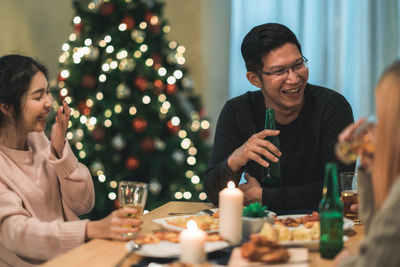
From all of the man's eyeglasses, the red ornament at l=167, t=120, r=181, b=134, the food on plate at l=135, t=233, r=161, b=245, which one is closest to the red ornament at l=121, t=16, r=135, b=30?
the red ornament at l=167, t=120, r=181, b=134

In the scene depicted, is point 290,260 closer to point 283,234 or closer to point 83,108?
point 283,234

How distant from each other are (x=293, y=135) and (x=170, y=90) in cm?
148

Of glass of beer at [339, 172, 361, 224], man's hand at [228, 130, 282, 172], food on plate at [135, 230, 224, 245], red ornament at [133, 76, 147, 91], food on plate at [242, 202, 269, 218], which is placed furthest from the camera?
red ornament at [133, 76, 147, 91]

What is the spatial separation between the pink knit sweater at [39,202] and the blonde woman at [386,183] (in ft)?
2.84

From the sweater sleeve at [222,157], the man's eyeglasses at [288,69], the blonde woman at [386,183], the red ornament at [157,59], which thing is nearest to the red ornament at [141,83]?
the red ornament at [157,59]

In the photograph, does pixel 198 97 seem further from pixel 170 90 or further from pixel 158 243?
pixel 158 243

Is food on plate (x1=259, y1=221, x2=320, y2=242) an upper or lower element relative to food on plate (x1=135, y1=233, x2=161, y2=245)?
upper

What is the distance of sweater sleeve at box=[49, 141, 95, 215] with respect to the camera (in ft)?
6.20

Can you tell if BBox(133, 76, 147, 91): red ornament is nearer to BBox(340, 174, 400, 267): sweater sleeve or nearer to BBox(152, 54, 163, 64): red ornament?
BBox(152, 54, 163, 64): red ornament

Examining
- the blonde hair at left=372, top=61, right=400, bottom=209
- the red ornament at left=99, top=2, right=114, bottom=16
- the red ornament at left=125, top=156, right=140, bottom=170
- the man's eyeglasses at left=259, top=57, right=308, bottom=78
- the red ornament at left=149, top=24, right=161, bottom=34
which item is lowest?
the red ornament at left=125, top=156, right=140, bottom=170

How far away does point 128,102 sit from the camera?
3.56 metres

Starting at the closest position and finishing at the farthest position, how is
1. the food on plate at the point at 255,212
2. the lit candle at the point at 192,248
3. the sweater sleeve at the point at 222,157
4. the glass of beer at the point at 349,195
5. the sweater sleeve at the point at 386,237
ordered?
the sweater sleeve at the point at 386,237 → the lit candle at the point at 192,248 → the food on plate at the point at 255,212 → the glass of beer at the point at 349,195 → the sweater sleeve at the point at 222,157

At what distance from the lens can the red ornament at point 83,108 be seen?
354 centimetres

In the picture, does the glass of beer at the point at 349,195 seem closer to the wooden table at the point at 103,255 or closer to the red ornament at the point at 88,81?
the wooden table at the point at 103,255
